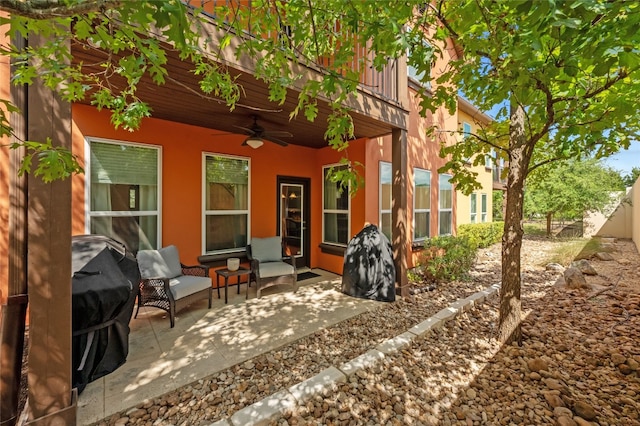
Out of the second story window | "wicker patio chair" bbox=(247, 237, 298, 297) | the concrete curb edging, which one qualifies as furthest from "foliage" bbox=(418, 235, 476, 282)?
the second story window

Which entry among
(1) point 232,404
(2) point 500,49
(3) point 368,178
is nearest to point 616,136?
(2) point 500,49

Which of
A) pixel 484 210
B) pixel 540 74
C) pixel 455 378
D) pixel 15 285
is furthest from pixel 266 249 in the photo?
pixel 484 210

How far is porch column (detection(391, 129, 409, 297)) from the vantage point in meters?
4.66

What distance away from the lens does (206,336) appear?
3252 mm

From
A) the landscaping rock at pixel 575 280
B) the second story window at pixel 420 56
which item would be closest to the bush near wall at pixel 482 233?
the landscaping rock at pixel 575 280

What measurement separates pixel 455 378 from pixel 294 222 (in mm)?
4549

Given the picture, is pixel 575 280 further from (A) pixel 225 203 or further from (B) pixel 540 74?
(A) pixel 225 203

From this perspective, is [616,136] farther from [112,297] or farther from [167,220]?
[167,220]

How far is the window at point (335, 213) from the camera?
19.8ft

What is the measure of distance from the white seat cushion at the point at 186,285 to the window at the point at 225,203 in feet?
3.29

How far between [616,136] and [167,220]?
6.16m

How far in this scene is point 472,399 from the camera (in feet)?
7.50

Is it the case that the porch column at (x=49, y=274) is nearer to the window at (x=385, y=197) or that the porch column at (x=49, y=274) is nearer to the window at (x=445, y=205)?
the window at (x=385, y=197)

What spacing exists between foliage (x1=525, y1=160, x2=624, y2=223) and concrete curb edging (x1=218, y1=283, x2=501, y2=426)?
473 inches
